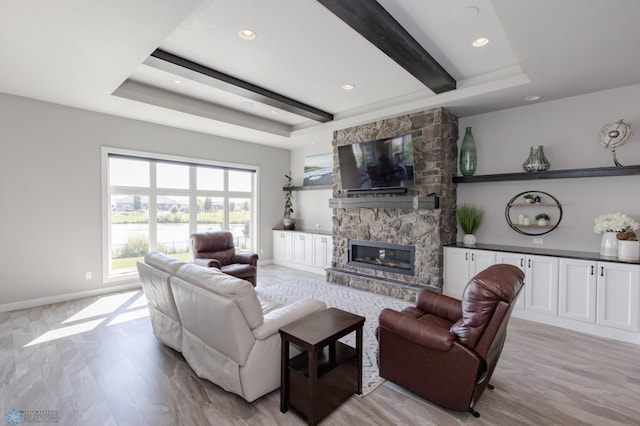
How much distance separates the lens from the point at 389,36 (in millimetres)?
2805

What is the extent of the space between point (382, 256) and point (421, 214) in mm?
1080

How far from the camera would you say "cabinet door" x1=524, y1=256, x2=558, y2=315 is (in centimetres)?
370

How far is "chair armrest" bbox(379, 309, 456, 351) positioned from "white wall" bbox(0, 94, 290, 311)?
4.81 metres

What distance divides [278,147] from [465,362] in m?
6.36

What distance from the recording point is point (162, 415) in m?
2.09

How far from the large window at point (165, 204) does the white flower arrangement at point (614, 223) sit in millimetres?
6160

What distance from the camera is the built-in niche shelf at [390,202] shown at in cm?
450

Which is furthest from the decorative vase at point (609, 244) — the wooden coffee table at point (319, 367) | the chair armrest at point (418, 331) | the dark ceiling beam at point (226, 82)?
the dark ceiling beam at point (226, 82)

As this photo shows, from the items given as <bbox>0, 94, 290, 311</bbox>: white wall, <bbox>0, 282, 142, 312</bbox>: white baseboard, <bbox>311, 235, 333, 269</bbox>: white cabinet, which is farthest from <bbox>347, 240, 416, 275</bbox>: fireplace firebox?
<bbox>0, 94, 290, 311</bbox>: white wall

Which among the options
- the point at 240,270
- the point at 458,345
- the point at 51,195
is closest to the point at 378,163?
the point at 240,270

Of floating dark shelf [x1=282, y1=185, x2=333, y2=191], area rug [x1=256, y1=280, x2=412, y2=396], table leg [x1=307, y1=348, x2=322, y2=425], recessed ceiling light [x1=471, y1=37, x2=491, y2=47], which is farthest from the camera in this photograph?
floating dark shelf [x1=282, y1=185, x2=333, y2=191]

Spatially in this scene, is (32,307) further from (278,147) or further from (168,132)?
(278,147)

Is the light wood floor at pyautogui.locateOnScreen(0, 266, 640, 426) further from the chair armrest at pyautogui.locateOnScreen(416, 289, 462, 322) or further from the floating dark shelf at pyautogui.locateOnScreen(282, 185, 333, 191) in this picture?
the floating dark shelf at pyautogui.locateOnScreen(282, 185, 333, 191)

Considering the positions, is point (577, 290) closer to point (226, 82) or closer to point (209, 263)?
point (209, 263)
